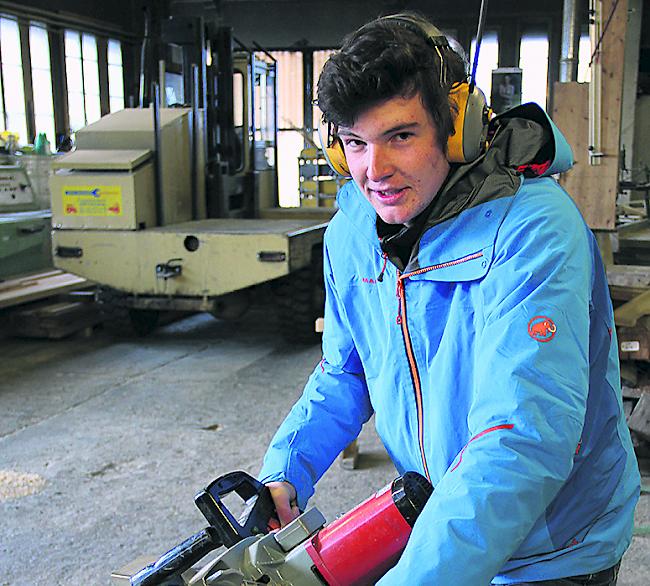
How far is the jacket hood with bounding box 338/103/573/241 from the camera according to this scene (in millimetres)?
1309

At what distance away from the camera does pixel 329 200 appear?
11953mm

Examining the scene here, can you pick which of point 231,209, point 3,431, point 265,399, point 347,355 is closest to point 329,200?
point 231,209

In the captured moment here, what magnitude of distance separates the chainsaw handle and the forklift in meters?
4.47

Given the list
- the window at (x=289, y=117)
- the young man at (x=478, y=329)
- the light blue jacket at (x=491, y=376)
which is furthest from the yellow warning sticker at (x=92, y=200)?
the window at (x=289, y=117)

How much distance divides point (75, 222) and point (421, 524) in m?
5.88

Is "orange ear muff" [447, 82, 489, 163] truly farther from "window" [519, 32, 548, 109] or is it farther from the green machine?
"window" [519, 32, 548, 109]

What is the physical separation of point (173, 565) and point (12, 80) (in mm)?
11765

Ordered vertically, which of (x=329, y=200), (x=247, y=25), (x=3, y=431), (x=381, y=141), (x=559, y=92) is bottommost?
(x=3, y=431)

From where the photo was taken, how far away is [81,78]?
1309cm

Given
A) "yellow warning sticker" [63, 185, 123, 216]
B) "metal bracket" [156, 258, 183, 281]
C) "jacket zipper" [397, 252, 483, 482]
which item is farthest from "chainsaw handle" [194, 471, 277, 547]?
"yellow warning sticker" [63, 185, 123, 216]

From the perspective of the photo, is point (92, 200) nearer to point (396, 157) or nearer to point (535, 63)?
point (396, 157)

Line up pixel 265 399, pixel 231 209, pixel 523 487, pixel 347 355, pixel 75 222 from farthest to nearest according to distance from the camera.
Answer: pixel 231 209, pixel 75 222, pixel 265 399, pixel 347 355, pixel 523 487

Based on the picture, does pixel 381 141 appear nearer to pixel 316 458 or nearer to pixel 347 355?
pixel 347 355

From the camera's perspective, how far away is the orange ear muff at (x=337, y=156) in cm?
150
